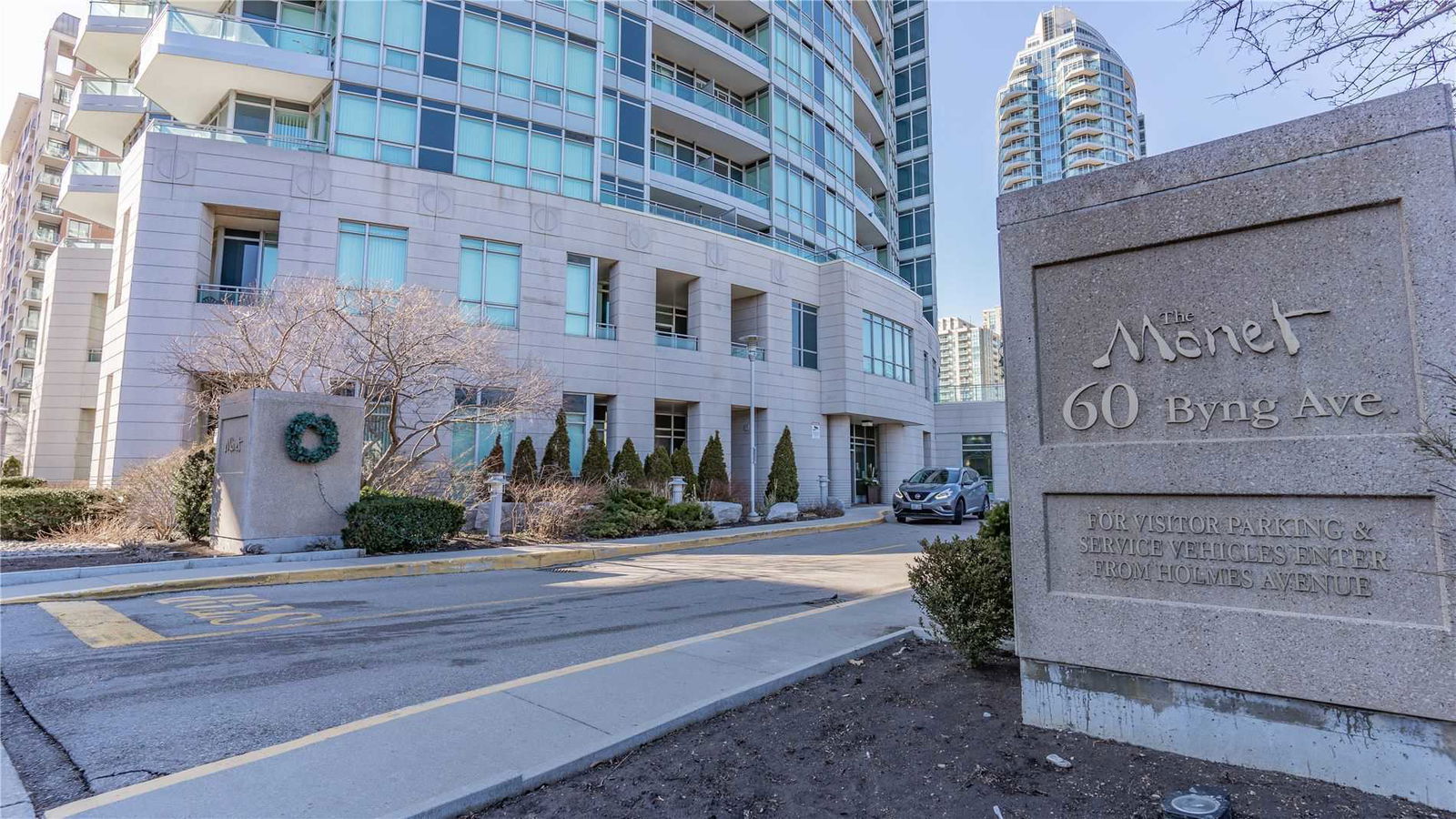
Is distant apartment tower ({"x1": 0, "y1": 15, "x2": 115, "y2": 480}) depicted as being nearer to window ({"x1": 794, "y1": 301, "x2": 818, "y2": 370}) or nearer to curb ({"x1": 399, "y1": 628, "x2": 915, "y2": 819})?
window ({"x1": 794, "y1": 301, "x2": 818, "y2": 370})

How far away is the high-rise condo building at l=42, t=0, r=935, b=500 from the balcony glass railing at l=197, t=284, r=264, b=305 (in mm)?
82

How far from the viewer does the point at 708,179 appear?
30094 mm

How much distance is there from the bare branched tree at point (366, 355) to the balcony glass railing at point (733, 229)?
1008 cm

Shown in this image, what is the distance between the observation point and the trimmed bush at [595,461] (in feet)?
73.9

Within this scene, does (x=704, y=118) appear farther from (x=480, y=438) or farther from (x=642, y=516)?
(x=642, y=516)

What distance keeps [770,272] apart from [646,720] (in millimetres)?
26190

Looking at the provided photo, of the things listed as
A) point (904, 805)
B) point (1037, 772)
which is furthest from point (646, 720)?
point (1037, 772)

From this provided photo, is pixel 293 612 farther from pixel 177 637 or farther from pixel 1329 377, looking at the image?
pixel 1329 377

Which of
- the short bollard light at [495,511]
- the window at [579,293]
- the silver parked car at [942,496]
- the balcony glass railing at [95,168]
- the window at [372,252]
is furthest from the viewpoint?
the balcony glass railing at [95,168]

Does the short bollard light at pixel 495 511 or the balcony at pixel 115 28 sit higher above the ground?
the balcony at pixel 115 28

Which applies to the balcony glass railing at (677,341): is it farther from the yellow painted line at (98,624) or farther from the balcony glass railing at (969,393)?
the balcony glass railing at (969,393)

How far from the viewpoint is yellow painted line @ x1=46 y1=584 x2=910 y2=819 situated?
134 inches

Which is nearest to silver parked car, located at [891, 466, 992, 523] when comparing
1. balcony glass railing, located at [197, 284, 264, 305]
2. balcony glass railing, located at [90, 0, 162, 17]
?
balcony glass railing, located at [197, 284, 264, 305]

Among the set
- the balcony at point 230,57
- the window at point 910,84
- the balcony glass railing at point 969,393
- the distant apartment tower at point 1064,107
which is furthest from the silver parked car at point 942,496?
the distant apartment tower at point 1064,107
